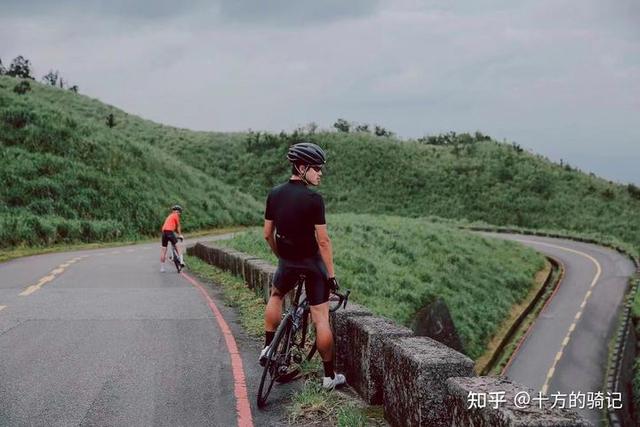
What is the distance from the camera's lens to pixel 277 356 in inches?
240

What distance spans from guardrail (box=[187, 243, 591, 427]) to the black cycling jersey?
935 mm

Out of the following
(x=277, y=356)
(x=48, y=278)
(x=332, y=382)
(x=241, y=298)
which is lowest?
(x=48, y=278)

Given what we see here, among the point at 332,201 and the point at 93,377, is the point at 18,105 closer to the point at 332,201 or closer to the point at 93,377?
the point at 332,201

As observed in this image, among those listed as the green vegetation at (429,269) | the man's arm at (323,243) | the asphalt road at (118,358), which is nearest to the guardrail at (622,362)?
the green vegetation at (429,269)

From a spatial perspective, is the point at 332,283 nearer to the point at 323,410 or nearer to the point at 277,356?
the point at 277,356

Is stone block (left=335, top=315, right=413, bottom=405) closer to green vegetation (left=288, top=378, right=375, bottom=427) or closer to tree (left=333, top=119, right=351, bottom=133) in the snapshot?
green vegetation (left=288, top=378, right=375, bottom=427)

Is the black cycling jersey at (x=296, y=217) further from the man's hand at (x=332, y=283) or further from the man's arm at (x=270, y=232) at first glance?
the man's hand at (x=332, y=283)

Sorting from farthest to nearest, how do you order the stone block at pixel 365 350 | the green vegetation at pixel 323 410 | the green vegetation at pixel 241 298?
1. the green vegetation at pixel 241 298
2. the stone block at pixel 365 350
3. the green vegetation at pixel 323 410

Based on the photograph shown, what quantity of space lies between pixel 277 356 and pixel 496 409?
9.96 ft

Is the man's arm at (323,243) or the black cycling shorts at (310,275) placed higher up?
the man's arm at (323,243)

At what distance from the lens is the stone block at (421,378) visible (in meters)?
4.52

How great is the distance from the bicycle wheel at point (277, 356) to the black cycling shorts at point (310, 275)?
0.31 meters

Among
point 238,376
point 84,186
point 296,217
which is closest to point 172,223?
point 238,376

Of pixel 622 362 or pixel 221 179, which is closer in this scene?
pixel 622 362
